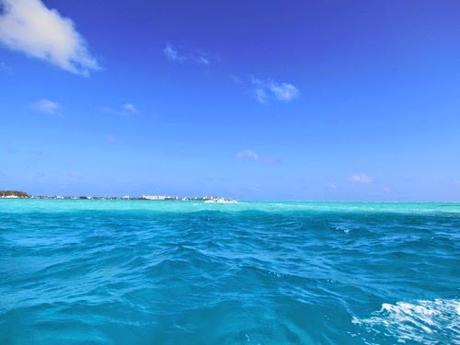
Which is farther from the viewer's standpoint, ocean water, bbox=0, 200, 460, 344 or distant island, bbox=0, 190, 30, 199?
distant island, bbox=0, 190, 30, 199

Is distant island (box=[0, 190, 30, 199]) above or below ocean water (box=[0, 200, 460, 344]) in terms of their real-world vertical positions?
above

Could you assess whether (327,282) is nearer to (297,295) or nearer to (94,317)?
(297,295)

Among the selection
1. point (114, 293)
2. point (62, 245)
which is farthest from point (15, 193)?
point (114, 293)

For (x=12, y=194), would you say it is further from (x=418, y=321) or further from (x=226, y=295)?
(x=418, y=321)

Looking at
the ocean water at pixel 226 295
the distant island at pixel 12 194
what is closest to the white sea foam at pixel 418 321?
the ocean water at pixel 226 295

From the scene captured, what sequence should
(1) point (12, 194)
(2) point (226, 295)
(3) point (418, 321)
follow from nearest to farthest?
(3) point (418, 321) < (2) point (226, 295) < (1) point (12, 194)

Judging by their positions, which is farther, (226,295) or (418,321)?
(226,295)

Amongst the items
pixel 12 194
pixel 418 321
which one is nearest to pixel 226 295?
pixel 418 321

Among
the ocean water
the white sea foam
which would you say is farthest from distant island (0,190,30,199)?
the white sea foam

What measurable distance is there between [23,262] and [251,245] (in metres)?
7.81

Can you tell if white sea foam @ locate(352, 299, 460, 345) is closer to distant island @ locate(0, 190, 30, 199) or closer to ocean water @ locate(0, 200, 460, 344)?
ocean water @ locate(0, 200, 460, 344)

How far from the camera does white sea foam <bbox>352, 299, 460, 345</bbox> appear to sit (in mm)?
5133

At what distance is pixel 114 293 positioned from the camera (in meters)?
6.77

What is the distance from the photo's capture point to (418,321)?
566cm
